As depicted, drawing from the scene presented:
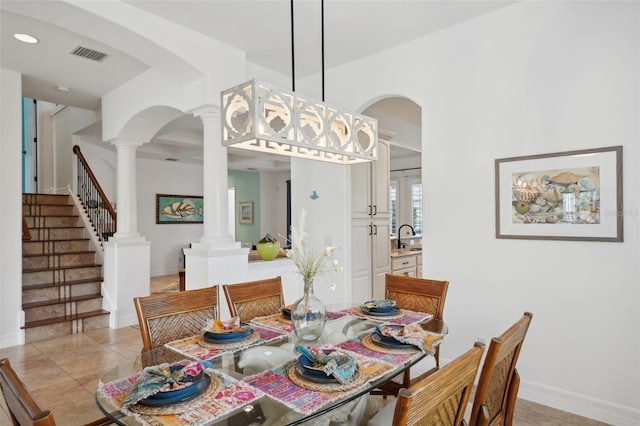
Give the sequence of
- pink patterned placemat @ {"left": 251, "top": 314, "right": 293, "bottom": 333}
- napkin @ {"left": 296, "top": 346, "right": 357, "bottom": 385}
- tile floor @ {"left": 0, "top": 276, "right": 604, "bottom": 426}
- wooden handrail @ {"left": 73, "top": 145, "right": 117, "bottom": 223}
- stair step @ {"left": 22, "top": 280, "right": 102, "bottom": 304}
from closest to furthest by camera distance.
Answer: napkin @ {"left": 296, "top": 346, "right": 357, "bottom": 385}, pink patterned placemat @ {"left": 251, "top": 314, "right": 293, "bottom": 333}, tile floor @ {"left": 0, "top": 276, "right": 604, "bottom": 426}, stair step @ {"left": 22, "top": 280, "right": 102, "bottom": 304}, wooden handrail @ {"left": 73, "top": 145, "right": 117, "bottom": 223}

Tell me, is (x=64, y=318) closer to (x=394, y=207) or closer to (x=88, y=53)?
(x=88, y=53)

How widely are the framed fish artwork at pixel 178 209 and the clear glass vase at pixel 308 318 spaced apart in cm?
783

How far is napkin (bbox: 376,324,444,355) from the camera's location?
173 centimetres

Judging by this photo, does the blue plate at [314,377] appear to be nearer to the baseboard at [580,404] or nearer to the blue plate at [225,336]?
the blue plate at [225,336]

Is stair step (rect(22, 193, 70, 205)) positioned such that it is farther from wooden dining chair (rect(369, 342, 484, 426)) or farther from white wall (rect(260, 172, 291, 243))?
wooden dining chair (rect(369, 342, 484, 426))

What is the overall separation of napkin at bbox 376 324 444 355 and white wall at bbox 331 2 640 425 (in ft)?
4.24

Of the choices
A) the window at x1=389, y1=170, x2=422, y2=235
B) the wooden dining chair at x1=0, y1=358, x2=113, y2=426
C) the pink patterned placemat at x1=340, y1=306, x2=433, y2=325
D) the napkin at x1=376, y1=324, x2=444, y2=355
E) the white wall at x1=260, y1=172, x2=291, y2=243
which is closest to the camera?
the wooden dining chair at x1=0, y1=358, x2=113, y2=426

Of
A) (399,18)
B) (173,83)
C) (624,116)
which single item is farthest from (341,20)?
(624,116)

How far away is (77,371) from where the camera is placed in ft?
11.0

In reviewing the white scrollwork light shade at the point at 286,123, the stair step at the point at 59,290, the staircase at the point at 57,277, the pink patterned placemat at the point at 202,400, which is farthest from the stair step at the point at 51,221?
the pink patterned placemat at the point at 202,400

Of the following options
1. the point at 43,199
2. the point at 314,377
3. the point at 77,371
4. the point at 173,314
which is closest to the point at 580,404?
the point at 314,377

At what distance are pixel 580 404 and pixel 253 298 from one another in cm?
231

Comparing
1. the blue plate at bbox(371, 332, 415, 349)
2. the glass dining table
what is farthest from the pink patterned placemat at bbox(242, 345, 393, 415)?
the blue plate at bbox(371, 332, 415, 349)

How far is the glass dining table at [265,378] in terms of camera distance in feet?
3.91
